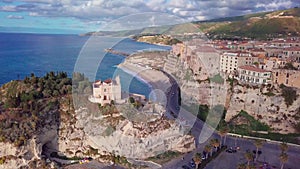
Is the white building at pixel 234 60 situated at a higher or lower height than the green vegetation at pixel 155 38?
lower

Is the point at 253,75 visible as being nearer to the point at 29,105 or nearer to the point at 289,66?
the point at 289,66

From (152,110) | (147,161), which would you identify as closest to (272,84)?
(152,110)

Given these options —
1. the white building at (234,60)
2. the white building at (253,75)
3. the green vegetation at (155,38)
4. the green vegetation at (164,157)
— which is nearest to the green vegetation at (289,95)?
the white building at (253,75)

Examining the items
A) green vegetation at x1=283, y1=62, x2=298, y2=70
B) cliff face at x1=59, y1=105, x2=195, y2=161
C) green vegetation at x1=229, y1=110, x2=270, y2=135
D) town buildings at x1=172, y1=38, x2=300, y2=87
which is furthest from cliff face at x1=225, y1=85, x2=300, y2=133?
cliff face at x1=59, y1=105, x2=195, y2=161

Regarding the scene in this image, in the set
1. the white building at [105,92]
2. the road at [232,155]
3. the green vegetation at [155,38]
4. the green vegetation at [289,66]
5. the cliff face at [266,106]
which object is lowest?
the road at [232,155]

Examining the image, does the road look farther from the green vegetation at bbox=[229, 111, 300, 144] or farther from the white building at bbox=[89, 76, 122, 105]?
the white building at bbox=[89, 76, 122, 105]

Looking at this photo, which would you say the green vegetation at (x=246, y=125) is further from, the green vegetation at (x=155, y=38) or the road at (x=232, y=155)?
the green vegetation at (x=155, y=38)

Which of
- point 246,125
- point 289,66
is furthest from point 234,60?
point 246,125

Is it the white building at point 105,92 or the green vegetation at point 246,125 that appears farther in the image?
the green vegetation at point 246,125
